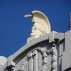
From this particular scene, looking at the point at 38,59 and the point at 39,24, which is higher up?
the point at 39,24

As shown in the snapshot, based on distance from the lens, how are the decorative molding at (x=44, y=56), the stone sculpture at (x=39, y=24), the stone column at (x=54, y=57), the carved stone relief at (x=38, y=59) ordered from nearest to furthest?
the stone column at (x=54, y=57) < the carved stone relief at (x=38, y=59) < the decorative molding at (x=44, y=56) < the stone sculpture at (x=39, y=24)

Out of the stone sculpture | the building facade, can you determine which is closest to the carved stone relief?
the building facade

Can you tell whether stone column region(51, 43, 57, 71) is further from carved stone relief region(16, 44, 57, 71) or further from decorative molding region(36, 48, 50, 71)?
decorative molding region(36, 48, 50, 71)

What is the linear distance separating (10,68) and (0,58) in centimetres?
143

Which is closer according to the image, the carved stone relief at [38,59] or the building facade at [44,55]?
the building facade at [44,55]

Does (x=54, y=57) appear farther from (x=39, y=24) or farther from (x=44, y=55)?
(x=39, y=24)

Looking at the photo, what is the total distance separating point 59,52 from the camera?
90.9ft

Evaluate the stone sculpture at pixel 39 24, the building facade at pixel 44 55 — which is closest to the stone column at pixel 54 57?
the building facade at pixel 44 55

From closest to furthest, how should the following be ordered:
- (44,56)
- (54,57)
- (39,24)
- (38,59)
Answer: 1. (54,57)
2. (44,56)
3. (38,59)
4. (39,24)

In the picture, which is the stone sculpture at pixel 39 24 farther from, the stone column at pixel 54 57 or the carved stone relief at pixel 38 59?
the stone column at pixel 54 57

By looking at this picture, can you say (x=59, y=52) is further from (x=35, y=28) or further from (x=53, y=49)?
(x=35, y=28)

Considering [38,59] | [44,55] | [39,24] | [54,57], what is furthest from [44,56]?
[39,24]

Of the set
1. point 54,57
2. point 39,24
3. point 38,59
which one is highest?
point 39,24

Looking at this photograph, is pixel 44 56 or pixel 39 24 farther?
pixel 39 24
